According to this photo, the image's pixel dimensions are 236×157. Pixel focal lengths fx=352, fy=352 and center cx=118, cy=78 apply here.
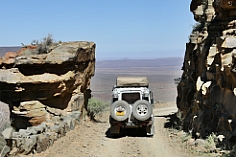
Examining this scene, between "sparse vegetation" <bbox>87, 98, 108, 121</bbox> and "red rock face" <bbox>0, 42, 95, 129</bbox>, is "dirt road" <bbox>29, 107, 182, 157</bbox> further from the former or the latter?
"sparse vegetation" <bbox>87, 98, 108, 121</bbox>

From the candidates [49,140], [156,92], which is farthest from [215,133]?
[156,92]

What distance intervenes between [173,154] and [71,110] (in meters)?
9.30

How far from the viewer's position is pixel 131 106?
16312mm

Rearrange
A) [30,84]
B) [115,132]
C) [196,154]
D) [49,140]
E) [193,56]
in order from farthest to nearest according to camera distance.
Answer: [193,56] → [30,84] → [115,132] → [49,140] → [196,154]

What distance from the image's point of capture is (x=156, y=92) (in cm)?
7625

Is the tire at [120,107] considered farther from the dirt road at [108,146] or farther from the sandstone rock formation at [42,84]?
the sandstone rock formation at [42,84]

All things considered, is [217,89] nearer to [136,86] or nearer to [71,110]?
[136,86]

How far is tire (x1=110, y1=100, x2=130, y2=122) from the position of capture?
15.2m

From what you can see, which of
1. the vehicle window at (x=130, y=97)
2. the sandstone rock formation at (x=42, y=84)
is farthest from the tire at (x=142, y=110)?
the sandstone rock formation at (x=42, y=84)

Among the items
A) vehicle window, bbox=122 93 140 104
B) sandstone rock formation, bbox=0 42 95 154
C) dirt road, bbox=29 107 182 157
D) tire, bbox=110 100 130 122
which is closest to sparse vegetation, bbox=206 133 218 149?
dirt road, bbox=29 107 182 157

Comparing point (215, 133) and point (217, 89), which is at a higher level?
point (217, 89)

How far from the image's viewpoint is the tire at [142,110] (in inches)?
599

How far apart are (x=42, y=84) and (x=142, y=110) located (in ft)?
21.6

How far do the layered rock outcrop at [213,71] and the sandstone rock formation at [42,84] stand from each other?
6.57 meters
